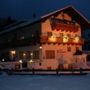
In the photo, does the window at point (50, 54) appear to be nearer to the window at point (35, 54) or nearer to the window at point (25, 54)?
the window at point (35, 54)

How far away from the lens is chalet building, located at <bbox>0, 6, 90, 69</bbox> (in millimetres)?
38656

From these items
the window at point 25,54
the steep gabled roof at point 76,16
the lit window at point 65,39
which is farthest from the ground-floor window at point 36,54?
the steep gabled roof at point 76,16

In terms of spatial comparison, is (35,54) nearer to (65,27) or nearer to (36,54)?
(36,54)

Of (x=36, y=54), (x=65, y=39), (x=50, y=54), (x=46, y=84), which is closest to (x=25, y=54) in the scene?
(x=36, y=54)

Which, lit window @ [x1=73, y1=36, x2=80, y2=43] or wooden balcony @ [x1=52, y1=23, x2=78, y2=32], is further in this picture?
lit window @ [x1=73, y1=36, x2=80, y2=43]

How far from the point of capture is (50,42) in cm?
3844

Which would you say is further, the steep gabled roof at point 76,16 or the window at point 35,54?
the steep gabled roof at point 76,16

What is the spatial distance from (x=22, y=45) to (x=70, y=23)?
339 inches

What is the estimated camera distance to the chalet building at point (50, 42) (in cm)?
3866

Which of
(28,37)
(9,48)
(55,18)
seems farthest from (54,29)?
(9,48)

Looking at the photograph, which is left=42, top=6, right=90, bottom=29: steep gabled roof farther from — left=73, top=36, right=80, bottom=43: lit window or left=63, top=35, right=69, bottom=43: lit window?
left=63, top=35, right=69, bottom=43: lit window

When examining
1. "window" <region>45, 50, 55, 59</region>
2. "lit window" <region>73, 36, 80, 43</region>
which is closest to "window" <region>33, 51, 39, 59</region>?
"window" <region>45, 50, 55, 59</region>

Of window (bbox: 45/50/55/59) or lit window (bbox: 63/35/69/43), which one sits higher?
lit window (bbox: 63/35/69/43)

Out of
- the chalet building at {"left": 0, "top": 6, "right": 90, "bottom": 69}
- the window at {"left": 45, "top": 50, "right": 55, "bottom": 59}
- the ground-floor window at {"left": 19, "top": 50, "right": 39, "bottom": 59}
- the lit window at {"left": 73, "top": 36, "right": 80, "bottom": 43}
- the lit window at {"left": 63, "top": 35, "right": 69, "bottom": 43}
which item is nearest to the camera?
the chalet building at {"left": 0, "top": 6, "right": 90, "bottom": 69}
